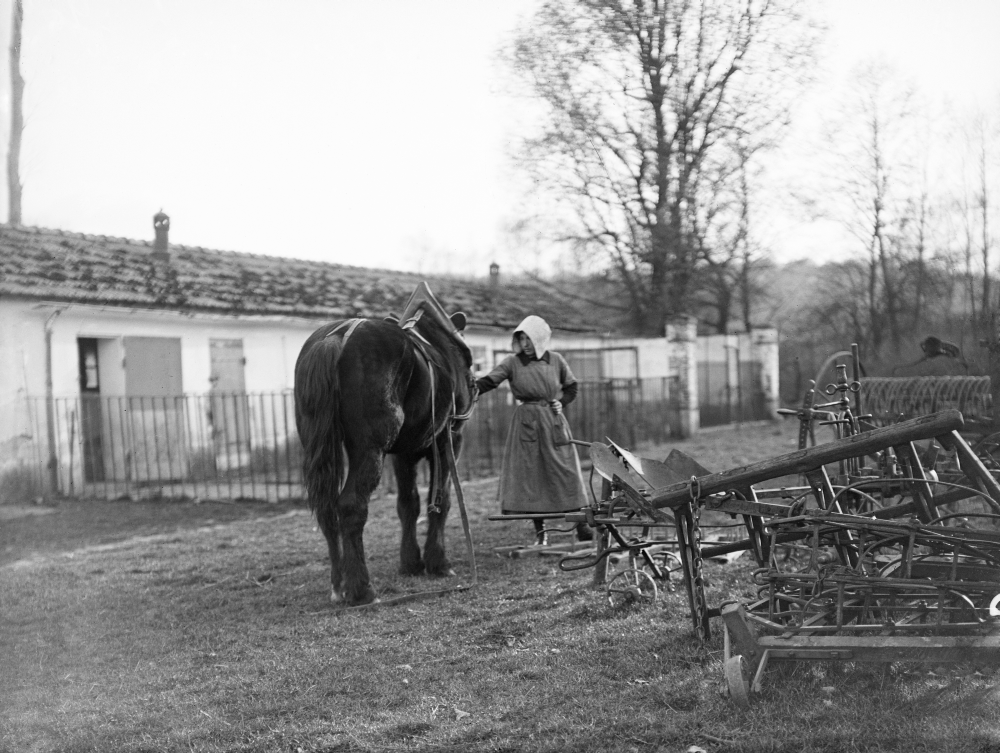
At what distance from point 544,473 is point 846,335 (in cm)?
1497

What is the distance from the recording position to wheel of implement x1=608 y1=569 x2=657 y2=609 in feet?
17.4

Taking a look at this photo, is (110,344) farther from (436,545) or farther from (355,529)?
(355,529)

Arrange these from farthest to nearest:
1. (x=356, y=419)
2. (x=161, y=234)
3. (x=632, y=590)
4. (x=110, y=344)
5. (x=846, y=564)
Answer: (x=161, y=234)
(x=110, y=344)
(x=356, y=419)
(x=632, y=590)
(x=846, y=564)

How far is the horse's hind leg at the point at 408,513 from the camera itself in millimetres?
6715

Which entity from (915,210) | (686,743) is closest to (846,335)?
(915,210)

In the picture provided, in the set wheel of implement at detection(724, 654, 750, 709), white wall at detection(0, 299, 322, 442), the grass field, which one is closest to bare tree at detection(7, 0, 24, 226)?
the grass field

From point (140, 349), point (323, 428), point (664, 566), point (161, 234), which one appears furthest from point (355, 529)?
point (161, 234)

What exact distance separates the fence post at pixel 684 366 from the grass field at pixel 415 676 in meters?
14.0

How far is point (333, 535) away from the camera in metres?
5.75

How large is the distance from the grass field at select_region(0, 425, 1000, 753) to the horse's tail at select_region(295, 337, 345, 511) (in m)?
0.73

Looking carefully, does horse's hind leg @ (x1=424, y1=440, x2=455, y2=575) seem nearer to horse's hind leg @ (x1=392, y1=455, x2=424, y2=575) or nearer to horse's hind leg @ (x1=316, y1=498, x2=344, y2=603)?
horse's hind leg @ (x1=392, y1=455, x2=424, y2=575)

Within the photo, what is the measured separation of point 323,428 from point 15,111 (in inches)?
91.6

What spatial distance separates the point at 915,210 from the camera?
19531 mm

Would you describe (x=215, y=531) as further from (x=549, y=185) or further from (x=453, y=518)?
(x=549, y=185)
